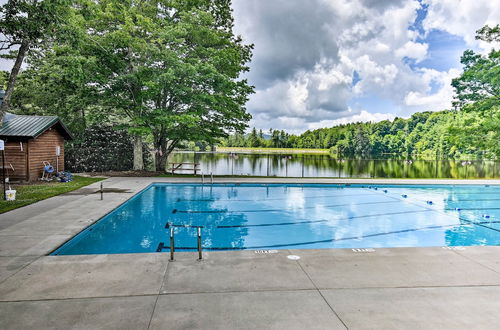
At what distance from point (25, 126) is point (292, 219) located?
13.9 m

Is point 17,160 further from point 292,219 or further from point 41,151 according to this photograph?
point 292,219

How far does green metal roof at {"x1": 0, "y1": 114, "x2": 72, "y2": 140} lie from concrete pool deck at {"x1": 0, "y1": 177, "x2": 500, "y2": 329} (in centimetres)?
1017

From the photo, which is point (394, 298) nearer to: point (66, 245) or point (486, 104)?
point (66, 245)

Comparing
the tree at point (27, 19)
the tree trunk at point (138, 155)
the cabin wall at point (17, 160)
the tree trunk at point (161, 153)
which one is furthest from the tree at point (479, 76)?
the cabin wall at point (17, 160)

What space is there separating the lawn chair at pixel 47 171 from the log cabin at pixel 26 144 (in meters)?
0.17

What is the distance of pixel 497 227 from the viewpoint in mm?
9562

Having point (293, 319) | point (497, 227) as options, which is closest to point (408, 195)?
point (497, 227)

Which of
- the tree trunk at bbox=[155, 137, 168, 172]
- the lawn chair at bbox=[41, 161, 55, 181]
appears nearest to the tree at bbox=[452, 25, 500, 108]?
the tree trunk at bbox=[155, 137, 168, 172]

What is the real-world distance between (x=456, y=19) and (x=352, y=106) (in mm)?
28643

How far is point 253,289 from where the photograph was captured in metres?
3.96

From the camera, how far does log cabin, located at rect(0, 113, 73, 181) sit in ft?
45.6

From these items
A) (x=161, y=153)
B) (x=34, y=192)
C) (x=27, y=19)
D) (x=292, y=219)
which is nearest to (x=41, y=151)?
(x=34, y=192)

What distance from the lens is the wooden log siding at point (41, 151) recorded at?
1440 centimetres

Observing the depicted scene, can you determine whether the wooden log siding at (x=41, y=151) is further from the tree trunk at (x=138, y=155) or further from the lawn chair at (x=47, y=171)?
the tree trunk at (x=138, y=155)
